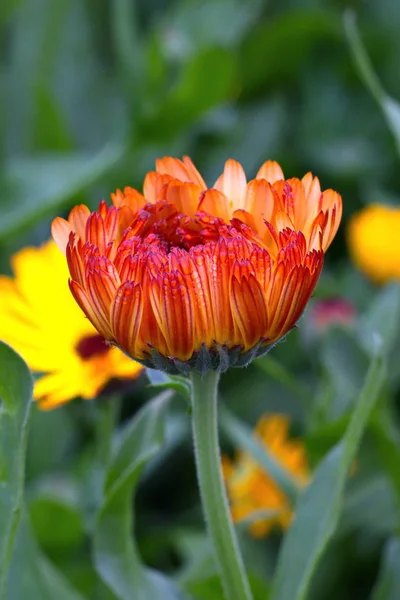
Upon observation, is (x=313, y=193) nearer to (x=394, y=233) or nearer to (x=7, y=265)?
(x=394, y=233)

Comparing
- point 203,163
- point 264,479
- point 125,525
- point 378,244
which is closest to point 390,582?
point 125,525

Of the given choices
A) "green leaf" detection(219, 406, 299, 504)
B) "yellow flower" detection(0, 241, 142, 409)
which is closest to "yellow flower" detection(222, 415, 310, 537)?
"green leaf" detection(219, 406, 299, 504)

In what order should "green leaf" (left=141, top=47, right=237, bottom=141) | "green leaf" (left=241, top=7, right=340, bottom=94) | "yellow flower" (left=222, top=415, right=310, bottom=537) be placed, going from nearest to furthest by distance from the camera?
"yellow flower" (left=222, top=415, right=310, bottom=537) < "green leaf" (left=141, top=47, right=237, bottom=141) < "green leaf" (left=241, top=7, right=340, bottom=94)

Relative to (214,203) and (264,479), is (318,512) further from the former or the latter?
(264,479)

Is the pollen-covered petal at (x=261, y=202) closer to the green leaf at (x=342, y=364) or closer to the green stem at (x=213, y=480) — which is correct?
the green stem at (x=213, y=480)

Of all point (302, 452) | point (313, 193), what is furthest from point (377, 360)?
point (302, 452)

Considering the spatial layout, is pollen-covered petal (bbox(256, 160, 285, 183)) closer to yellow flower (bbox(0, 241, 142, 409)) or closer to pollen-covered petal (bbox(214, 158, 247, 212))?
pollen-covered petal (bbox(214, 158, 247, 212))
